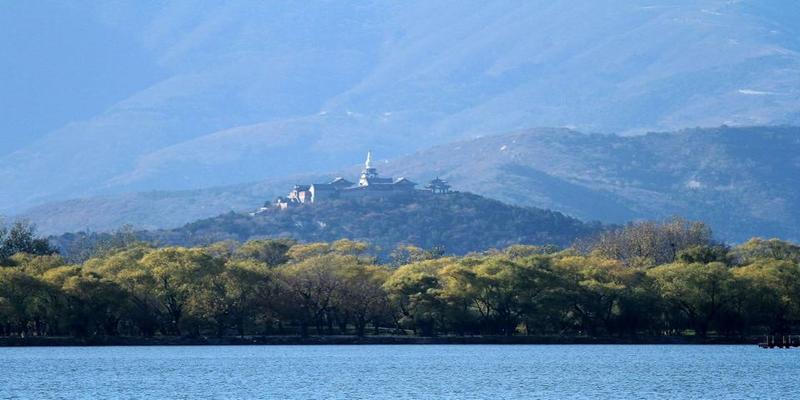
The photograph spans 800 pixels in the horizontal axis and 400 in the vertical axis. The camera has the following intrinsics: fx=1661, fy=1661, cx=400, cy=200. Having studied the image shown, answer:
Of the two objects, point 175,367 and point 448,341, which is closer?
point 175,367

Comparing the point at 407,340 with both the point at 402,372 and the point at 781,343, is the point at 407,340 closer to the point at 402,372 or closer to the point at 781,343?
the point at 781,343

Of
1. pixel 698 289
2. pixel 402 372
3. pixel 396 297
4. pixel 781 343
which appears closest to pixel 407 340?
pixel 396 297

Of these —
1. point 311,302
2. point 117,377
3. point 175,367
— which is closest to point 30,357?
point 175,367

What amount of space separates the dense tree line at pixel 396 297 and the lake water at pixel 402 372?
11.9 feet

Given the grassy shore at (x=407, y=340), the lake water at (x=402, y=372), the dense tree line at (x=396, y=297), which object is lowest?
the lake water at (x=402, y=372)

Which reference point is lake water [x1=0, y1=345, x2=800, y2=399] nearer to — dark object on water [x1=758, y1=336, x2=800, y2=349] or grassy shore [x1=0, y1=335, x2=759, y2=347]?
dark object on water [x1=758, y1=336, x2=800, y2=349]

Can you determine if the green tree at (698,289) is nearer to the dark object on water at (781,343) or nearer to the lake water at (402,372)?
the dark object on water at (781,343)

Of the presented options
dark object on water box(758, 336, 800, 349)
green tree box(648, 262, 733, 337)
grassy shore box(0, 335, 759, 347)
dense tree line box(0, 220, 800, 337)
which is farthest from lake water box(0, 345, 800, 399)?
green tree box(648, 262, 733, 337)

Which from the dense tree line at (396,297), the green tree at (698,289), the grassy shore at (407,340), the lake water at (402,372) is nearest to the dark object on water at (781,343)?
the lake water at (402,372)

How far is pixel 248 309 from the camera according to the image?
379 ft

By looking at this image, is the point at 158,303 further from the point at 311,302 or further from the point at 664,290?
the point at 664,290

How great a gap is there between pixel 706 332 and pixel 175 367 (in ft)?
151

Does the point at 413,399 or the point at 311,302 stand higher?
the point at 311,302

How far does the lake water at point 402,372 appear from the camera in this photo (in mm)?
70500
